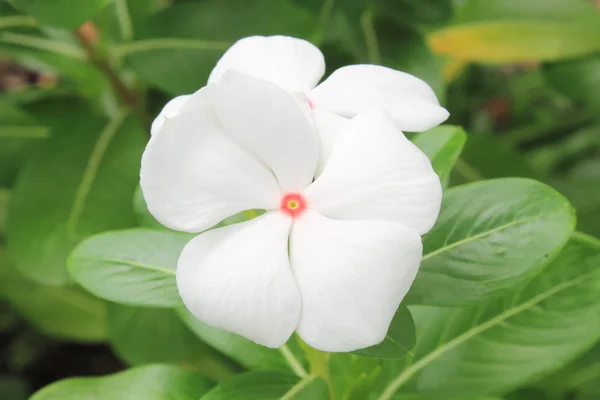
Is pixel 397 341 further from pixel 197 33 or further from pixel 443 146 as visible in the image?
pixel 197 33

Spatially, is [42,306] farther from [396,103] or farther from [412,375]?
[396,103]

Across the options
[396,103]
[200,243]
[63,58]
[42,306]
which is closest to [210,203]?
[200,243]

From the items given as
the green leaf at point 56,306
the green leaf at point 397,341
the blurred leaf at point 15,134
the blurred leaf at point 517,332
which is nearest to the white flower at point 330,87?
the green leaf at point 397,341

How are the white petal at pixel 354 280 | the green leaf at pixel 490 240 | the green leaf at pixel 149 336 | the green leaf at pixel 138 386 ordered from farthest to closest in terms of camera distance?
the green leaf at pixel 149 336, the green leaf at pixel 138 386, the green leaf at pixel 490 240, the white petal at pixel 354 280

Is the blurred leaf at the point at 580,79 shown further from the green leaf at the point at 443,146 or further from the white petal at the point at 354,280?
the white petal at the point at 354,280

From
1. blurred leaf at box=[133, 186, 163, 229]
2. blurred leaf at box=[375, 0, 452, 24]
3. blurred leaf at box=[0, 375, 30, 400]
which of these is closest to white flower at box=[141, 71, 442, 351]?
blurred leaf at box=[133, 186, 163, 229]

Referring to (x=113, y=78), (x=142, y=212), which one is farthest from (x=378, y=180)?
(x=113, y=78)
